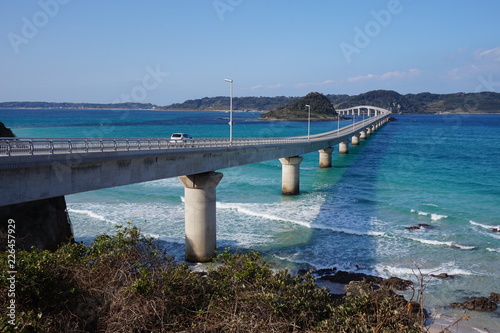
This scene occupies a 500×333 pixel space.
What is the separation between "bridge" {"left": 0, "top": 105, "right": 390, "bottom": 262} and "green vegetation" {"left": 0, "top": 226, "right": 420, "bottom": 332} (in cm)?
409

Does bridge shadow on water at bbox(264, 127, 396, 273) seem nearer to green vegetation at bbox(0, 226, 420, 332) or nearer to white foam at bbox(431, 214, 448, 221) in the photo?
white foam at bbox(431, 214, 448, 221)

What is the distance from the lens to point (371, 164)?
72.0 m

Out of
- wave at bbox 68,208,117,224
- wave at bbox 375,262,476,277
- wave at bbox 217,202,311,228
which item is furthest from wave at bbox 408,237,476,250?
wave at bbox 68,208,117,224

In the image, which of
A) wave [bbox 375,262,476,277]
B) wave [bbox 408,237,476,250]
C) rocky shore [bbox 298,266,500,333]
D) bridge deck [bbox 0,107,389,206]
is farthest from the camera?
wave [bbox 408,237,476,250]

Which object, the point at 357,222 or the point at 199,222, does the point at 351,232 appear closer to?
the point at 357,222

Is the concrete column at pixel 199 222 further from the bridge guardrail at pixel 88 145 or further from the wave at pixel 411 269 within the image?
the wave at pixel 411 269

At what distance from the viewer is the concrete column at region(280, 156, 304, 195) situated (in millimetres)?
45188

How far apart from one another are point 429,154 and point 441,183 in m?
36.1

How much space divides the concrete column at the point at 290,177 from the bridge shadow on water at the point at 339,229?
4.07 feet

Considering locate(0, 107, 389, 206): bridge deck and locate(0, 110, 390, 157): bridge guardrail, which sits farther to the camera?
locate(0, 110, 390, 157): bridge guardrail

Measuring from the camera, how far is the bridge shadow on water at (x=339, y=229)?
2455 cm

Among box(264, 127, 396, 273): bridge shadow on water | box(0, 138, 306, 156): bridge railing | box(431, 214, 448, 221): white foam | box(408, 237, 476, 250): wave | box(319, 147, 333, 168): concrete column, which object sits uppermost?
box(0, 138, 306, 156): bridge railing

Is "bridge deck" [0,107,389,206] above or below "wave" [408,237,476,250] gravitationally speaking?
above

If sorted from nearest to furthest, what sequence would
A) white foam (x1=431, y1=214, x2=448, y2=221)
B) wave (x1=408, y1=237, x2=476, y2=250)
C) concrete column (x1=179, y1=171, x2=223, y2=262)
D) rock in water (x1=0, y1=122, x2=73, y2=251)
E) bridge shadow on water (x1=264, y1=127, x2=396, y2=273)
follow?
rock in water (x1=0, y1=122, x2=73, y2=251)
bridge shadow on water (x1=264, y1=127, x2=396, y2=273)
concrete column (x1=179, y1=171, x2=223, y2=262)
wave (x1=408, y1=237, x2=476, y2=250)
white foam (x1=431, y1=214, x2=448, y2=221)
